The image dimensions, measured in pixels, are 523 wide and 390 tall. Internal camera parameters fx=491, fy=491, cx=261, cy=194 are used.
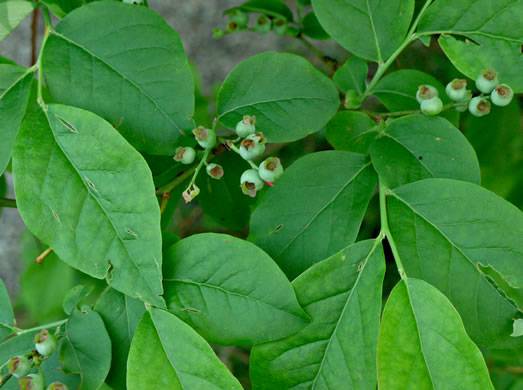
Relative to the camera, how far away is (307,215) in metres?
0.84

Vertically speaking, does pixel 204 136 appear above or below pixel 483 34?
below

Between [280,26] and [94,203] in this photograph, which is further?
[280,26]

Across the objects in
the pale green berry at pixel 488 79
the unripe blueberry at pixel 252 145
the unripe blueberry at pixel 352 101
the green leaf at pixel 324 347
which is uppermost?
the pale green berry at pixel 488 79

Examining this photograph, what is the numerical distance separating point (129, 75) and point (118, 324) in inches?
16.5

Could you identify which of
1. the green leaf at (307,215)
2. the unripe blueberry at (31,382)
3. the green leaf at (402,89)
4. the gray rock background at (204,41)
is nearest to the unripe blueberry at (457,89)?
the green leaf at (402,89)

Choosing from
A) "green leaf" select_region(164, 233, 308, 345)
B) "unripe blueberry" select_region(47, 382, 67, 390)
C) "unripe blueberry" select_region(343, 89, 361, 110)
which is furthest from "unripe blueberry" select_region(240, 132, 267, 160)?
"unripe blueberry" select_region(47, 382, 67, 390)

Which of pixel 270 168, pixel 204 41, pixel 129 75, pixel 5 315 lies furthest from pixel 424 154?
pixel 204 41

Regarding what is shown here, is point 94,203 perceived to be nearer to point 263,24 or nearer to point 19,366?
point 19,366

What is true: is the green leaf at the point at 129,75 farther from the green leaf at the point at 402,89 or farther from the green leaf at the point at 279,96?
the green leaf at the point at 402,89

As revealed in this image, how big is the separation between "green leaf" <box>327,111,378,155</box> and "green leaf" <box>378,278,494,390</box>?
1.02 ft

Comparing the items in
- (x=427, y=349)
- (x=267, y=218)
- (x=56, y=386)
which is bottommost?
(x=56, y=386)

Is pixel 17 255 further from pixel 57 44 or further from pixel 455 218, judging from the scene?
pixel 455 218

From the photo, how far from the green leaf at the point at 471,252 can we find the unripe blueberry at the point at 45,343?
0.58 m

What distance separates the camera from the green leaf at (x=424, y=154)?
2.73 ft
